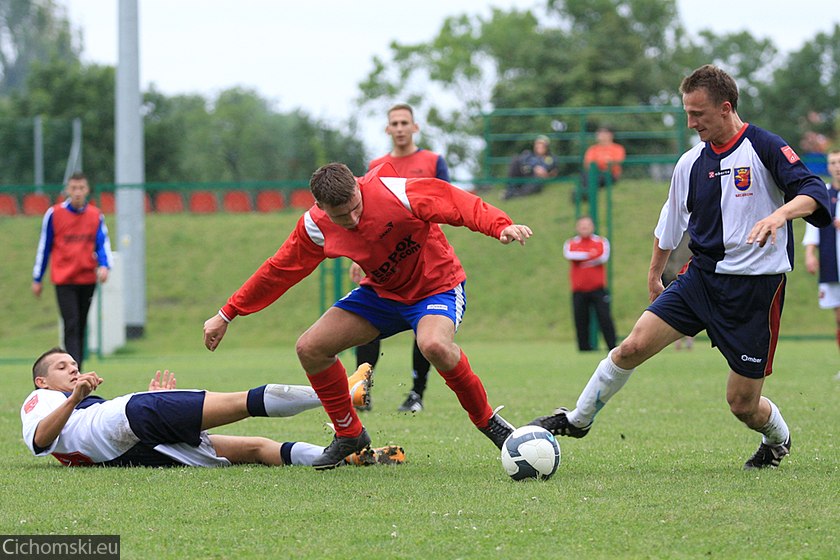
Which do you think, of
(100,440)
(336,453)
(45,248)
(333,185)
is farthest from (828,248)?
(45,248)

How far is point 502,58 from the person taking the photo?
58.5 m

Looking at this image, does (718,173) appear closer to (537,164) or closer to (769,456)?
(769,456)

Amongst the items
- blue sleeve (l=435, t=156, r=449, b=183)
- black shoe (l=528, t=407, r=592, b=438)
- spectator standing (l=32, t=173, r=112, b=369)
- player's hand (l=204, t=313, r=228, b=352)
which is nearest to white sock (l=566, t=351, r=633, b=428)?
black shoe (l=528, t=407, r=592, b=438)

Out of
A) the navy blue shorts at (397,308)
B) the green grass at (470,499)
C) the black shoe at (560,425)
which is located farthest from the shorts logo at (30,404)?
the black shoe at (560,425)

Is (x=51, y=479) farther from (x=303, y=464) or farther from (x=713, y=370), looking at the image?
(x=713, y=370)

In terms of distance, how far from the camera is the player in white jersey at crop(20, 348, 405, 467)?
6117mm

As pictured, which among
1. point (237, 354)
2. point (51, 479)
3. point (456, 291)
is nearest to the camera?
point (51, 479)

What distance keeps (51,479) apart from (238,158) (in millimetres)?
56379

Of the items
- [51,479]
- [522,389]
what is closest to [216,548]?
[51,479]

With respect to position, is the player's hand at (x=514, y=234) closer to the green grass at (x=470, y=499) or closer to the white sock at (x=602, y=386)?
the white sock at (x=602, y=386)

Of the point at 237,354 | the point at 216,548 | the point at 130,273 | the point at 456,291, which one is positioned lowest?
the point at 237,354

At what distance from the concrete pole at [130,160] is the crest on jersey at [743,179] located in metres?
14.4

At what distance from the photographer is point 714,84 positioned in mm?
5590

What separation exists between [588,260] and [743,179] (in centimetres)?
1052
